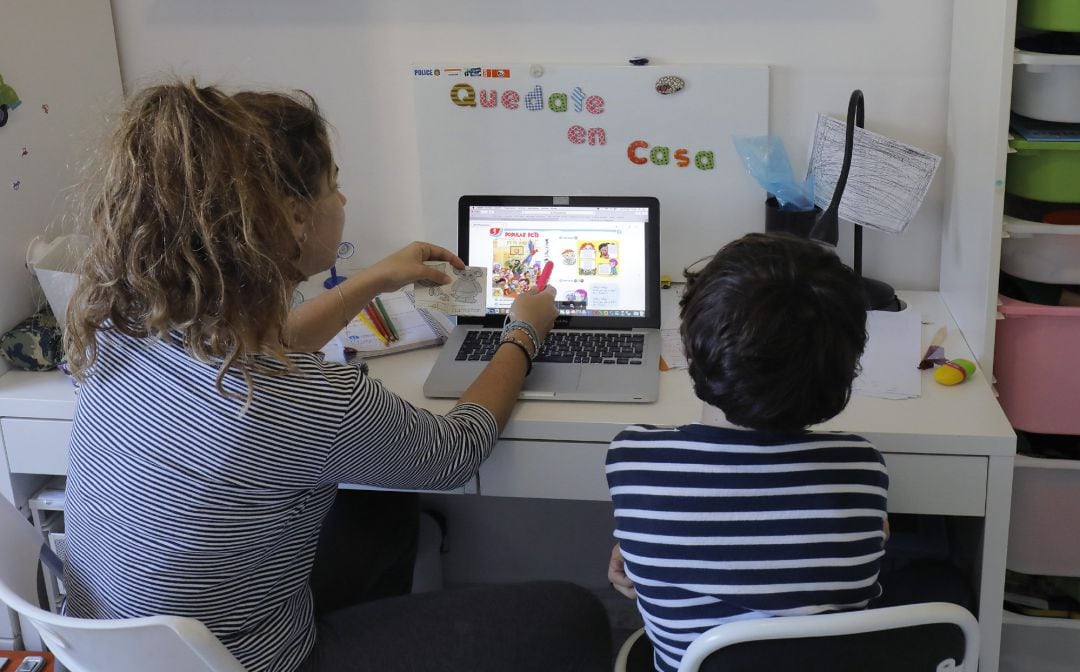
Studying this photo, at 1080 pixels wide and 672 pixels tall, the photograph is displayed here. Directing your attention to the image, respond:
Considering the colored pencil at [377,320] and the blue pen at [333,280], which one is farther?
the blue pen at [333,280]

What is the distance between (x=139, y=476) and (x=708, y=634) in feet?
2.07

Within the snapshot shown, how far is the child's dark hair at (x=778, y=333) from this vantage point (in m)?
1.12

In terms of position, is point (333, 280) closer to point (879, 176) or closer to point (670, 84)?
point (670, 84)

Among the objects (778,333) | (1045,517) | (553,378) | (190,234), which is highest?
(190,234)

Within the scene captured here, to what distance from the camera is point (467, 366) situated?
5.76ft

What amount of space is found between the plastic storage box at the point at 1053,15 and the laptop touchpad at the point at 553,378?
2.66 ft

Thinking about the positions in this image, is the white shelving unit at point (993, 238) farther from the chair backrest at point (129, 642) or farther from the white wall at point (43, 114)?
the white wall at point (43, 114)

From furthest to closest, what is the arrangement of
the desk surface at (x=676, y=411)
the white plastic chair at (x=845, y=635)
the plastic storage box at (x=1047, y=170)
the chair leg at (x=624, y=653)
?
the plastic storage box at (x=1047, y=170) < the desk surface at (x=676, y=411) < the chair leg at (x=624, y=653) < the white plastic chair at (x=845, y=635)

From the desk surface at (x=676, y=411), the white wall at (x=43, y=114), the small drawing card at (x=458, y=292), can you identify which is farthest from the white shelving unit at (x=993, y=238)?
the white wall at (x=43, y=114)

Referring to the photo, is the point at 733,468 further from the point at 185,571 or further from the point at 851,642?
the point at 185,571

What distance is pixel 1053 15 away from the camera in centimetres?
154

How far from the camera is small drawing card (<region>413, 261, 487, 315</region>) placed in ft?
5.88

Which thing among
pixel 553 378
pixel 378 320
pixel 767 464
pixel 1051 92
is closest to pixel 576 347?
pixel 553 378

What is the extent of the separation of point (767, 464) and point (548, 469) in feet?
1.71
